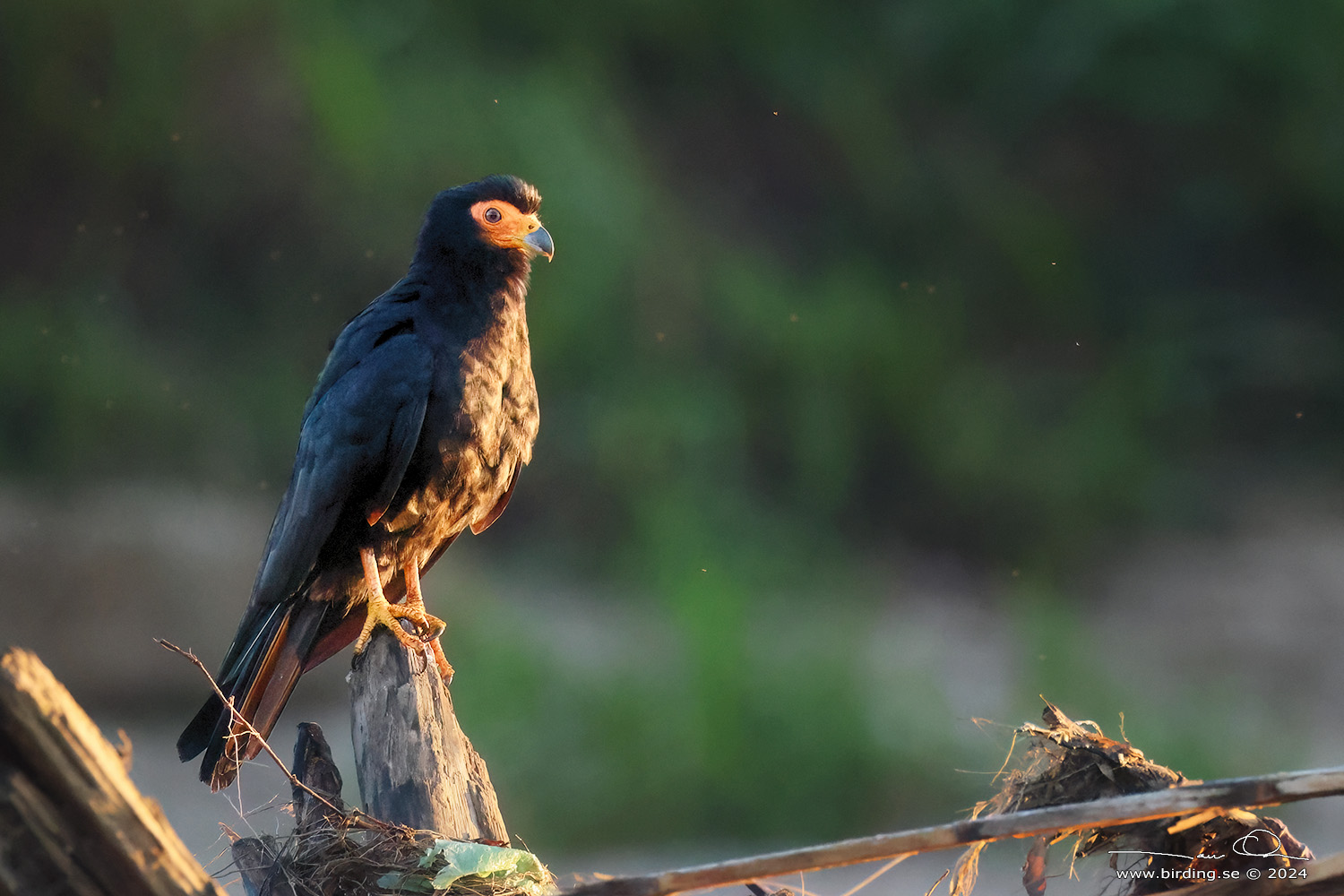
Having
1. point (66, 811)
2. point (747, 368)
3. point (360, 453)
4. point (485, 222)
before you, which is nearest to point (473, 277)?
point (485, 222)

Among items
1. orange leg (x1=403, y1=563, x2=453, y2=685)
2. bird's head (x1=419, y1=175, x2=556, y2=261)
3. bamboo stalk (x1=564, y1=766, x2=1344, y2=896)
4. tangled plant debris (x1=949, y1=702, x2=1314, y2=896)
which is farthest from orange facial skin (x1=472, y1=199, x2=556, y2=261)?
bamboo stalk (x1=564, y1=766, x2=1344, y2=896)

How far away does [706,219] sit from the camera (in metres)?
9.19

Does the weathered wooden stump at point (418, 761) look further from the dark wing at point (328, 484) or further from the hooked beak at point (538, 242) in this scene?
the hooked beak at point (538, 242)

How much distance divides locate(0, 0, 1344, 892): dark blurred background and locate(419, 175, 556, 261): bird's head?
181 inches

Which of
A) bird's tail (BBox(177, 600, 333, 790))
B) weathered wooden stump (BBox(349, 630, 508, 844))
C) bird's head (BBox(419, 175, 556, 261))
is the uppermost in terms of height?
bird's head (BBox(419, 175, 556, 261))

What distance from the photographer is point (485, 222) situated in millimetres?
2547

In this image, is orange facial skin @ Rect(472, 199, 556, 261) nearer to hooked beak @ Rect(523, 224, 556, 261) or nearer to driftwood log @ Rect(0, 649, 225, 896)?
hooked beak @ Rect(523, 224, 556, 261)

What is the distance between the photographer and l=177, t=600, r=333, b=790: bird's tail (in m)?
1.89

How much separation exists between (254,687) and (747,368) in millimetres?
6601

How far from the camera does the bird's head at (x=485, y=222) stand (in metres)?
2.54

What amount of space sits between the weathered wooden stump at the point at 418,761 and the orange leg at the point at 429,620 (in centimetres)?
32
